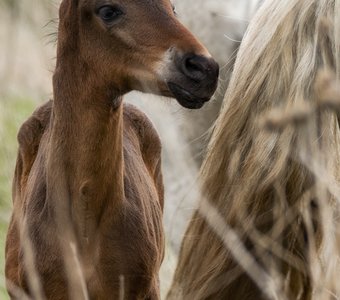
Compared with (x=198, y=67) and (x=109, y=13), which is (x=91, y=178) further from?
(x=198, y=67)

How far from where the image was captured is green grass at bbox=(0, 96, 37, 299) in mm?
5965

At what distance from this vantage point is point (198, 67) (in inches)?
135

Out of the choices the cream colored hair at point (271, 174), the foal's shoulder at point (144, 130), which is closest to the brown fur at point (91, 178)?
the cream colored hair at point (271, 174)

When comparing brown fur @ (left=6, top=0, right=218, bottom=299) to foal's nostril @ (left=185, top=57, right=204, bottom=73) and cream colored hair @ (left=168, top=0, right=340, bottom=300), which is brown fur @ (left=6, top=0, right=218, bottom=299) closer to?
foal's nostril @ (left=185, top=57, right=204, bottom=73)

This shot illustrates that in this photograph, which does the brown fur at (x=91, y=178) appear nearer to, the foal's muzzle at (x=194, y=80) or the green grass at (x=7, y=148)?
the foal's muzzle at (x=194, y=80)

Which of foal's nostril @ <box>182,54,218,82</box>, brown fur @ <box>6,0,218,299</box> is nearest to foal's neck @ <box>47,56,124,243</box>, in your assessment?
brown fur @ <box>6,0,218,299</box>

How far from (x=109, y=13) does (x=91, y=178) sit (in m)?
0.68

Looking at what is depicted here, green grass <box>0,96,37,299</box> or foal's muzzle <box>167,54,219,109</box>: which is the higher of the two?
foal's muzzle <box>167,54,219,109</box>

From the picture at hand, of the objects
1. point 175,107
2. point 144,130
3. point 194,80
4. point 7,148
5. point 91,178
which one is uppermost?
point 194,80

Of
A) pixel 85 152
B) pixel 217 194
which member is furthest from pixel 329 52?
pixel 85 152

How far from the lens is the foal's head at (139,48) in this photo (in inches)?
137

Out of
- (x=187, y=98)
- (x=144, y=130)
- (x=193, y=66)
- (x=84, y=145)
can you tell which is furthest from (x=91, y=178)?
(x=144, y=130)

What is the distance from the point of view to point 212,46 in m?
7.23

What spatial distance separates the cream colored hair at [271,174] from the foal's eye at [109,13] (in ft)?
2.55
